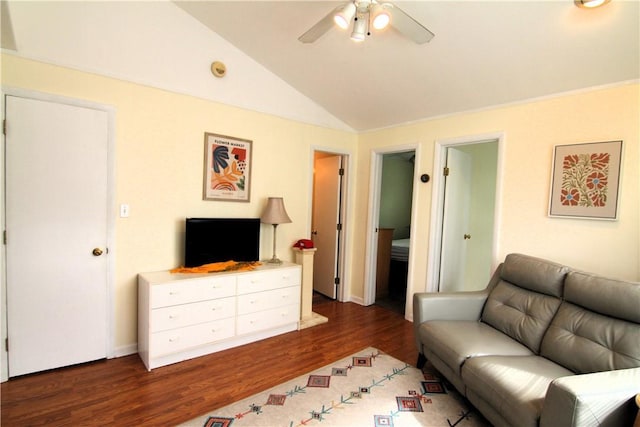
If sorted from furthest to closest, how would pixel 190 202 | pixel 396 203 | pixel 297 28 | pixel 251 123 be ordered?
pixel 396 203
pixel 251 123
pixel 190 202
pixel 297 28

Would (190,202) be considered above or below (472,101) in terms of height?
below

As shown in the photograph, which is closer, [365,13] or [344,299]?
[365,13]

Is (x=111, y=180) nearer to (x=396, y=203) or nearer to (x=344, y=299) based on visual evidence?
(x=344, y=299)

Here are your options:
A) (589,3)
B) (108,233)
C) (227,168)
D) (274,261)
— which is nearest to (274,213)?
(274,261)

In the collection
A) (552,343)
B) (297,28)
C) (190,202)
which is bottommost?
(552,343)

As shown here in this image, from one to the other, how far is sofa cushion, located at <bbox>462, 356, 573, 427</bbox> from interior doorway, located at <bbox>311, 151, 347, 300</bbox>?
2560mm

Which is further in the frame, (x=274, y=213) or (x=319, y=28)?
(x=274, y=213)

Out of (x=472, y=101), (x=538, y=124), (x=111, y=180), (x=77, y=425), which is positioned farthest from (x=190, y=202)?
(x=538, y=124)

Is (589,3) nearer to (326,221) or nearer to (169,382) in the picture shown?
(326,221)

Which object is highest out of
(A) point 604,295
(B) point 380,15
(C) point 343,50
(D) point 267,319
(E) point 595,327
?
(C) point 343,50

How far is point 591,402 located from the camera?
1335 millimetres

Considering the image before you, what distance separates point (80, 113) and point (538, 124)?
3.79m

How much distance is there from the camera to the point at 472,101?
3.05 metres

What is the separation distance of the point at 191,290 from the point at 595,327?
2.86 m
